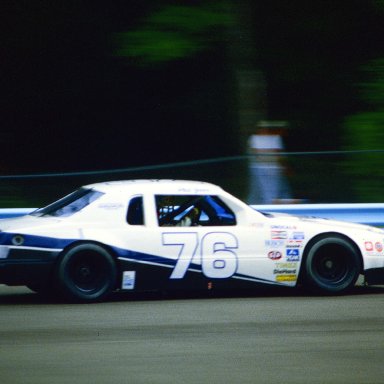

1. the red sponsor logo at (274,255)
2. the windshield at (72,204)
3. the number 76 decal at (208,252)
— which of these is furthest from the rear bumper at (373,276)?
the windshield at (72,204)

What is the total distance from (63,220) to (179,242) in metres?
1.16

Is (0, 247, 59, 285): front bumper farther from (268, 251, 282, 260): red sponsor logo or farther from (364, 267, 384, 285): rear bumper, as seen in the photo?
(364, 267, 384, 285): rear bumper

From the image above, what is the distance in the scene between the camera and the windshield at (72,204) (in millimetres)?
9844

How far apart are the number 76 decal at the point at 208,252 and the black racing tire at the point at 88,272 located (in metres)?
0.61

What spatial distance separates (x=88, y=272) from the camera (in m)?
9.60

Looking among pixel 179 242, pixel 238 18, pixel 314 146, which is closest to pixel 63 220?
pixel 179 242

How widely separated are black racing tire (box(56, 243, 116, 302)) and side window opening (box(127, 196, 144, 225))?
1.48 feet

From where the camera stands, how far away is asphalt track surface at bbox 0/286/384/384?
6.46 meters

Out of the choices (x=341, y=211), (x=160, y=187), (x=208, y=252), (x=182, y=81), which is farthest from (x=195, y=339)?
(x=182, y=81)

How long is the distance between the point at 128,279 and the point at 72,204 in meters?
1.00

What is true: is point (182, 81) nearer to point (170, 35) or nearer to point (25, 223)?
point (170, 35)

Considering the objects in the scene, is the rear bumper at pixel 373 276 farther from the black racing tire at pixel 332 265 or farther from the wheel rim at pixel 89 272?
the wheel rim at pixel 89 272

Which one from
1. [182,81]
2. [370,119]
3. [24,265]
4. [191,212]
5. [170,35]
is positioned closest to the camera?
[24,265]

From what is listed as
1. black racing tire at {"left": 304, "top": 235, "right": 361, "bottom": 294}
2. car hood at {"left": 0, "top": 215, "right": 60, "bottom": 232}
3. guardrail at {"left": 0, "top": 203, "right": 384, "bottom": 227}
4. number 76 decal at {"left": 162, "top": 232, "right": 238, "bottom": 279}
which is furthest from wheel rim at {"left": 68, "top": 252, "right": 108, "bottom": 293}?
guardrail at {"left": 0, "top": 203, "right": 384, "bottom": 227}
